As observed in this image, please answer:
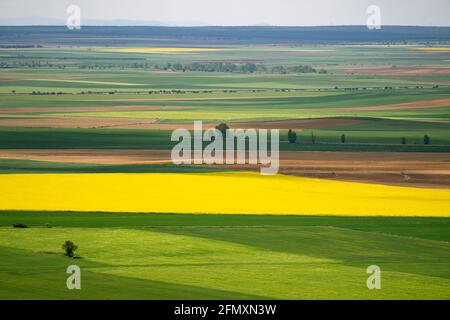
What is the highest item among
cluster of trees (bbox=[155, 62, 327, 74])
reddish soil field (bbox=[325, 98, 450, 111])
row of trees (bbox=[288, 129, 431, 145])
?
cluster of trees (bbox=[155, 62, 327, 74])

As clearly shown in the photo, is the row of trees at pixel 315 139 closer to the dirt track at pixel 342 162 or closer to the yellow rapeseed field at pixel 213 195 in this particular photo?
A: the dirt track at pixel 342 162

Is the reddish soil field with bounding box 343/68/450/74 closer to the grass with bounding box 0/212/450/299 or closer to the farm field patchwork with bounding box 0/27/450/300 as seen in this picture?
the farm field patchwork with bounding box 0/27/450/300

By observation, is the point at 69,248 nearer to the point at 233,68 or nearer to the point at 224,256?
the point at 224,256

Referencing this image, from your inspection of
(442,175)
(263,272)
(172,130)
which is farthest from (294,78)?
(263,272)

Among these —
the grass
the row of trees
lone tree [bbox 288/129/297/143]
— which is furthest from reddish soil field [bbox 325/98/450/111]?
the grass
